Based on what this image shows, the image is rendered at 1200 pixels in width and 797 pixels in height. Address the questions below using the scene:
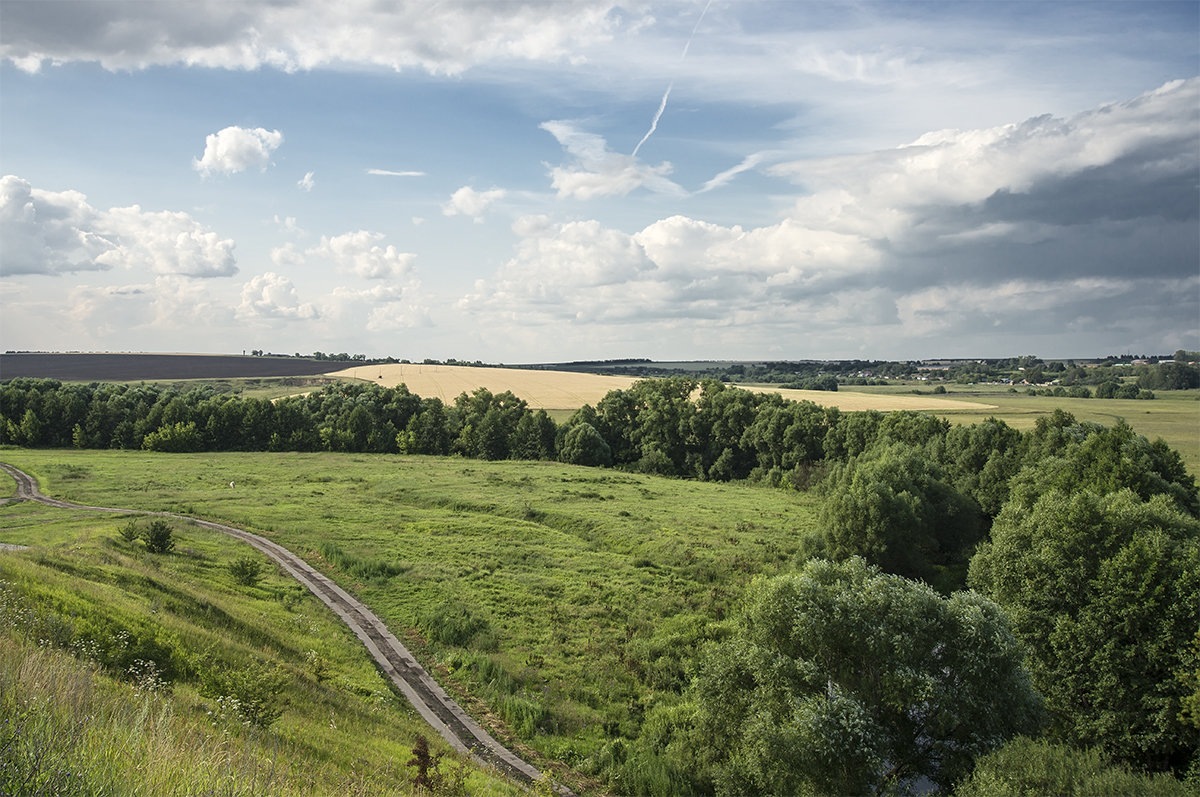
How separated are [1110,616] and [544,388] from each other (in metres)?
141

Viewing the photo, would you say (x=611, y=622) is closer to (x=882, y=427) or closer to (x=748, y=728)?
(x=748, y=728)

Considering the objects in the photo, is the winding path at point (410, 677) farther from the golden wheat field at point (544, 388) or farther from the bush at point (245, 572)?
the golden wheat field at point (544, 388)

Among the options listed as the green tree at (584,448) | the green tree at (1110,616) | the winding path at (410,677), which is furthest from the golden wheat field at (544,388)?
the winding path at (410,677)

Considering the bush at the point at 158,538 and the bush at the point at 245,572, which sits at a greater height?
the bush at the point at 158,538

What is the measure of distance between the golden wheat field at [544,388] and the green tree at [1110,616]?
3592 inches

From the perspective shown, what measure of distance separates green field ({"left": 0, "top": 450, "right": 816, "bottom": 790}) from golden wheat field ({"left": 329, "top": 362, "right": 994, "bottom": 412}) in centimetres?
5076

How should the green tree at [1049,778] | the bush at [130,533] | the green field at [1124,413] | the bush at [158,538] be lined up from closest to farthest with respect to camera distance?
the green tree at [1049,778], the bush at [158,538], the bush at [130,533], the green field at [1124,413]

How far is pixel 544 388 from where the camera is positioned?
166m

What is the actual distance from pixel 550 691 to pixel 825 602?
14566 millimetres

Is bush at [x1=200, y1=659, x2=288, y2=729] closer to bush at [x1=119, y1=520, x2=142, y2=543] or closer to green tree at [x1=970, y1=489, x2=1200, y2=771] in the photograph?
bush at [x1=119, y1=520, x2=142, y2=543]

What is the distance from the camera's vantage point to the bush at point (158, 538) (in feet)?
137

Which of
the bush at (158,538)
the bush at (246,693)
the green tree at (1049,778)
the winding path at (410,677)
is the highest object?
the bush at (246,693)

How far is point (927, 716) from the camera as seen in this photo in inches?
934

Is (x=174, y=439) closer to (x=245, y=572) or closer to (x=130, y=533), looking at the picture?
(x=130, y=533)
